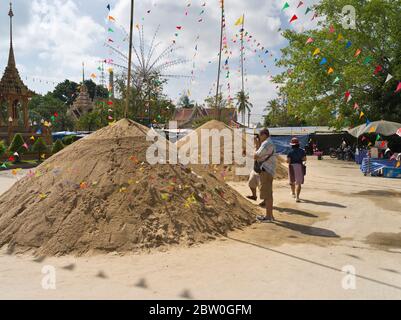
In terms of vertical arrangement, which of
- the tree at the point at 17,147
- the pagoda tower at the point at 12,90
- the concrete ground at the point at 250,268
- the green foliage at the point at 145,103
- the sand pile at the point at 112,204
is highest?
the pagoda tower at the point at 12,90

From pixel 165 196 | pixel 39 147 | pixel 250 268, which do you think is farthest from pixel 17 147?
pixel 250 268

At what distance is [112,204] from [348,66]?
16880mm

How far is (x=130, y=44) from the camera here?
653cm

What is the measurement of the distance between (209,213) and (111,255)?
1.75 m

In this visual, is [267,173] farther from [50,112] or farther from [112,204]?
[50,112]

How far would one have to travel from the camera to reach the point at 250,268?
4117mm

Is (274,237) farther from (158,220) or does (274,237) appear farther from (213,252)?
(158,220)

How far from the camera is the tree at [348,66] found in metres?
18.8

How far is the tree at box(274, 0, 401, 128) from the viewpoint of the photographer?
1878 cm

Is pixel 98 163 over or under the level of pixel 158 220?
over

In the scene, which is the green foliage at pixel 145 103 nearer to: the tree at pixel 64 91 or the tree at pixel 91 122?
the tree at pixel 91 122

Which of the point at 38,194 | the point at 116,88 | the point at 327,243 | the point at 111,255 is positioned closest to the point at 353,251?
the point at 327,243

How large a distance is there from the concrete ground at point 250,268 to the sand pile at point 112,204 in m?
0.30

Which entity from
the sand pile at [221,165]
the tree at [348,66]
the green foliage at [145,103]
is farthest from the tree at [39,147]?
the tree at [348,66]
